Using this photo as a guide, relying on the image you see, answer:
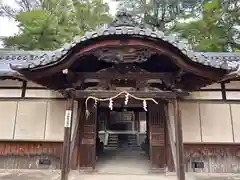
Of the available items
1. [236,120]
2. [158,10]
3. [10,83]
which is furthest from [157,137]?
[158,10]

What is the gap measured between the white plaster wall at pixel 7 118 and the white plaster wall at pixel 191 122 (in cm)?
525

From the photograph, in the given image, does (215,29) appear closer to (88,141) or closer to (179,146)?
(88,141)

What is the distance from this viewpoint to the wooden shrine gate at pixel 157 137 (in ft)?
22.6

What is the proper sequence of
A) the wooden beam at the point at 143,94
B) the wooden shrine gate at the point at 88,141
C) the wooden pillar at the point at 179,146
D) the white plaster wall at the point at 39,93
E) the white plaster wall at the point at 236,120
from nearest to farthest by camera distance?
1. the wooden pillar at the point at 179,146
2. the wooden beam at the point at 143,94
3. the white plaster wall at the point at 236,120
4. the wooden shrine gate at the point at 88,141
5. the white plaster wall at the point at 39,93

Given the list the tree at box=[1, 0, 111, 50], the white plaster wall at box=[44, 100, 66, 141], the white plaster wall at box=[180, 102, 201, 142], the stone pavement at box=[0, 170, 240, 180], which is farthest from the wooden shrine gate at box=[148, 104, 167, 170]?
the tree at box=[1, 0, 111, 50]

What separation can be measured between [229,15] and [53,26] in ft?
45.0

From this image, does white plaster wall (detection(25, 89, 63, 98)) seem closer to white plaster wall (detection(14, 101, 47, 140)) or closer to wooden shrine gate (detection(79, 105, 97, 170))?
white plaster wall (detection(14, 101, 47, 140))

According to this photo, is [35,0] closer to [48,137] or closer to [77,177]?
[48,137]

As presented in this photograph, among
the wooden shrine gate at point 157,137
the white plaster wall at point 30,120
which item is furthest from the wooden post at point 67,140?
the wooden shrine gate at point 157,137

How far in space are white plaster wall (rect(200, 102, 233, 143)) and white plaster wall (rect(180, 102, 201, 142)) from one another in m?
0.15

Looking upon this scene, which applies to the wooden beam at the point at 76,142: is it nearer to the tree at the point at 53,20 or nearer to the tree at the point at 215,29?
the tree at the point at 53,20

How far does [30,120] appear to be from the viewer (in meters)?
6.99

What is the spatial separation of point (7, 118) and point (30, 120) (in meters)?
0.74

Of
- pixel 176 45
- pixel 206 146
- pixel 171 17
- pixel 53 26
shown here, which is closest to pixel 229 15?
pixel 171 17
